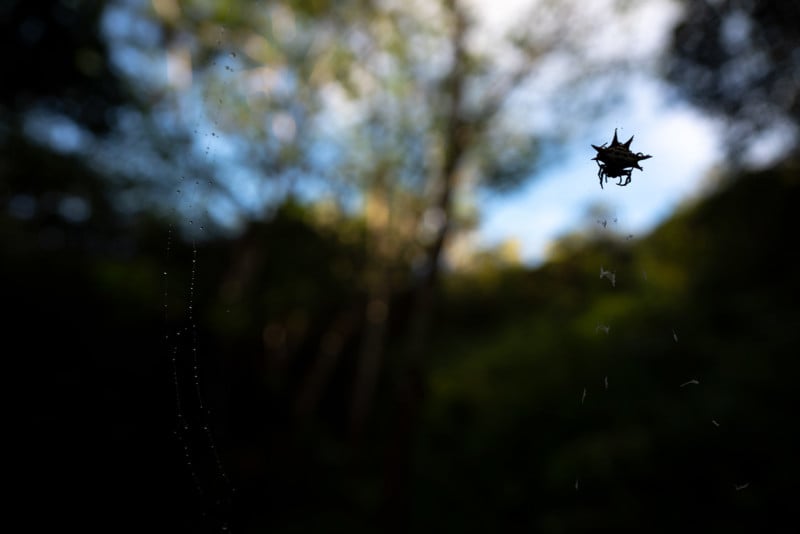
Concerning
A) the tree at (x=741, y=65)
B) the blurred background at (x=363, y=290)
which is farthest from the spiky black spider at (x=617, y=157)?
the tree at (x=741, y=65)

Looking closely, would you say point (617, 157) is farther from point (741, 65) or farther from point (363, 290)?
point (363, 290)

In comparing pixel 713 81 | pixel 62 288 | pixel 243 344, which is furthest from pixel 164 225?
pixel 713 81

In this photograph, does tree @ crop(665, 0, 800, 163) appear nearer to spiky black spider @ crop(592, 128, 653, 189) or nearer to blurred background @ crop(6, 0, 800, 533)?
blurred background @ crop(6, 0, 800, 533)

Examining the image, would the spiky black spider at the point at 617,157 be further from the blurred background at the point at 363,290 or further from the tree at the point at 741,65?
the tree at the point at 741,65

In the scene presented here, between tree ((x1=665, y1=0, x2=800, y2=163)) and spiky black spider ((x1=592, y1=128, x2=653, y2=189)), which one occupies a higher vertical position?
tree ((x1=665, y1=0, x2=800, y2=163))

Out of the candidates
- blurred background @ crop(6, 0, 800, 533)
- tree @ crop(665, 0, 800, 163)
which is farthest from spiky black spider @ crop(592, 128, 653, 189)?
tree @ crop(665, 0, 800, 163)

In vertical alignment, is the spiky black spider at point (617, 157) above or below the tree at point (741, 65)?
below

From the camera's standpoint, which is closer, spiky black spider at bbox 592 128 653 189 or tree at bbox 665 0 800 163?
spiky black spider at bbox 592 128 653 189

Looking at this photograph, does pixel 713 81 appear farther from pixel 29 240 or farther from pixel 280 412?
pixel 280 412
